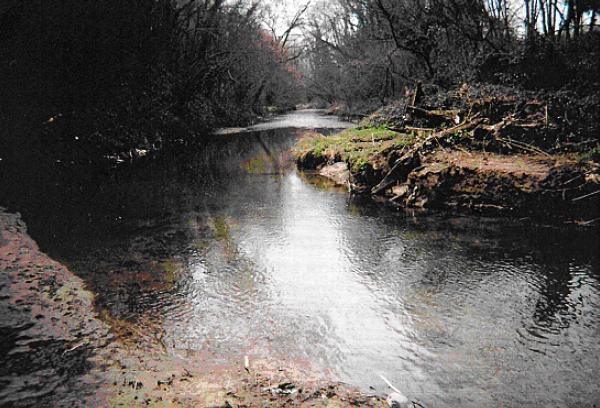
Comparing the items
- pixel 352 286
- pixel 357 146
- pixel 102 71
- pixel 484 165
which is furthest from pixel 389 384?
pixel 102 71

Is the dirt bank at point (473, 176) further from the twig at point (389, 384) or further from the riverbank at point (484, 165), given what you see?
the twig at point (389, 384)

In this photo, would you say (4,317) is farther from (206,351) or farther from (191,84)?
(191,84)

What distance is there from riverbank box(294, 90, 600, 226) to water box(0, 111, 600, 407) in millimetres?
684

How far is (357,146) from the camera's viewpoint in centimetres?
1279

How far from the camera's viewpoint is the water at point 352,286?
3965mm

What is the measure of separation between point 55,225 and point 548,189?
8.62 metres

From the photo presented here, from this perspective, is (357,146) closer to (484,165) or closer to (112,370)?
(484,165)

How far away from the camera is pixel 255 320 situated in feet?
15.6

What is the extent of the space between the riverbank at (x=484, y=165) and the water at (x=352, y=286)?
684 mm

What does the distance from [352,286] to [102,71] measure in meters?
11.7

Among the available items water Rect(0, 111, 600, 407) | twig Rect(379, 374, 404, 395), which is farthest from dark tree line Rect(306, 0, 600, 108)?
twig Rect(379, 374, 404, 395)

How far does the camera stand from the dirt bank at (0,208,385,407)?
3305 mm

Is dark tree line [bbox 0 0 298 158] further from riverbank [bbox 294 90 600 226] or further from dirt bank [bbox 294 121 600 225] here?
dirt bank [bbox 294 121 600 225]

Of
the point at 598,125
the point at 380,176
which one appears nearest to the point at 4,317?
the point at 380,176
